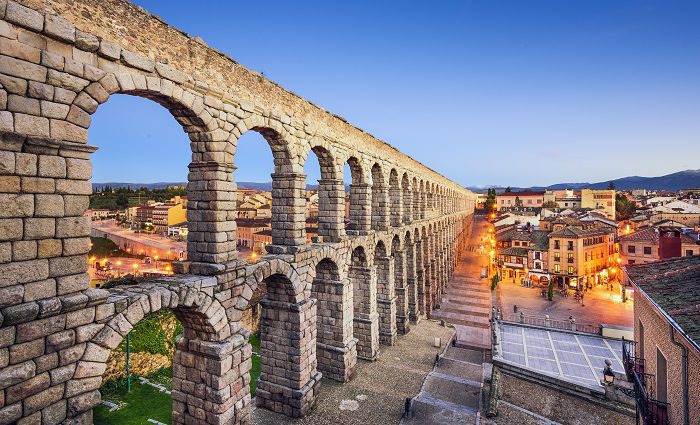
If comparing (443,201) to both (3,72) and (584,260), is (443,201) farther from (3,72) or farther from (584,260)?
(3,72)

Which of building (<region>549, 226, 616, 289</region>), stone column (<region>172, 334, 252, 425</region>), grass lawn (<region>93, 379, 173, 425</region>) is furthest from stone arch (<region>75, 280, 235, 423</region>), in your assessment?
building (<region>549, 226, 616, 289</region>)

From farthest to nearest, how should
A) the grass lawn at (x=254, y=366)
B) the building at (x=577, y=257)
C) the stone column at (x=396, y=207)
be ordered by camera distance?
the building at (x=577, y=257) < the stone column at (x=396, y=207) < the grass lawn at (x=254, y=366)

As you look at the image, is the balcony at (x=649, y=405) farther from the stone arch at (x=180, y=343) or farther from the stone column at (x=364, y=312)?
the stone arch at (x=180, y=343)

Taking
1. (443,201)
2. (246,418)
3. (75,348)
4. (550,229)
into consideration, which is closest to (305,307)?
(246,418)

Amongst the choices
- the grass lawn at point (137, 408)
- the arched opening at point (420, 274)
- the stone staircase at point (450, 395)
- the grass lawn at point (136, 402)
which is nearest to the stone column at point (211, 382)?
the grass lawn at point (136, 402)

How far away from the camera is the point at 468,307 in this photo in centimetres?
3869

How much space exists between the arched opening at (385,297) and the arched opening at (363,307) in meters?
2.42

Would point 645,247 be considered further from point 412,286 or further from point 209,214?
point 209,214

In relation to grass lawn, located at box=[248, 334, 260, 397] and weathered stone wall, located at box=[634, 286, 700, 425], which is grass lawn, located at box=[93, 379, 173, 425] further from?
weathered stone wall, located at box=[634, 286, 700, 425]

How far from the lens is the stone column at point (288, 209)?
13875 millimetres

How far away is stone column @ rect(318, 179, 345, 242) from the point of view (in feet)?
56.9

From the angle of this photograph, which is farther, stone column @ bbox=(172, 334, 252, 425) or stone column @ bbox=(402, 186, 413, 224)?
stone column @ bbox=(402, 186, 413, 224)

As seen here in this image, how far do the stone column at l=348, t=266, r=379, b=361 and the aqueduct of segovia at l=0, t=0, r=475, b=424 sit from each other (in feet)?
0.26

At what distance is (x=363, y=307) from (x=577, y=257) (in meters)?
37.9
